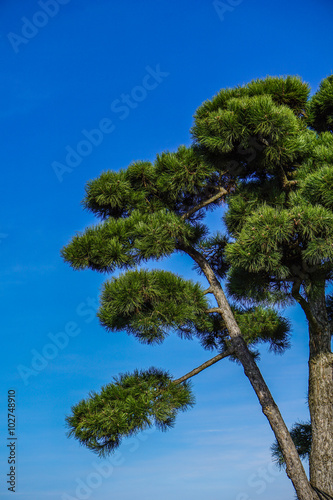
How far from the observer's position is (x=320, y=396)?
14.0 ft

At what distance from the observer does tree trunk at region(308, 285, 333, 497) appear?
13.2 ft

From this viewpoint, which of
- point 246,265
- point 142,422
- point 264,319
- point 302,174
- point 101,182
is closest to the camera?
point 246,265

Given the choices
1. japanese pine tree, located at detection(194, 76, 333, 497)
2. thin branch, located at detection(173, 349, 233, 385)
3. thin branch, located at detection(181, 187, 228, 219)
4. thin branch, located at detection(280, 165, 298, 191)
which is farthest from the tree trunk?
thin branch, located at detection(181, 187, 228, 219)

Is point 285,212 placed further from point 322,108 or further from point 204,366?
point 322,108

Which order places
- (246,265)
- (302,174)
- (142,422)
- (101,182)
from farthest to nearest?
(101,182) < (302,174) < (142,422) < (246,265)

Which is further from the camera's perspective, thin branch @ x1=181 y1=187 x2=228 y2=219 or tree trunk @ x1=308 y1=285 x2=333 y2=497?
thin branch @ x1=181 y1=187 x2=228 y2=219

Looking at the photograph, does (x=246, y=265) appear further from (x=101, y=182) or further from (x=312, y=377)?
(x=101, y=182)

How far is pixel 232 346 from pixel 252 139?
6.11ft

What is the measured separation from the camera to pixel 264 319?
5.11 meters

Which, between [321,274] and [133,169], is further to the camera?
[133,169]

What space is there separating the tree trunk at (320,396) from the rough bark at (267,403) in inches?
8.1

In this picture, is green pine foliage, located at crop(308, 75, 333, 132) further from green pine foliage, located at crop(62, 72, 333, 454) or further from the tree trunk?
the tree trunk

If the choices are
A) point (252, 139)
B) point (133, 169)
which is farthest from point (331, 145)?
point (133, 169)

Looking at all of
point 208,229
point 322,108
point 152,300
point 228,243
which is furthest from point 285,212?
point 322,108
